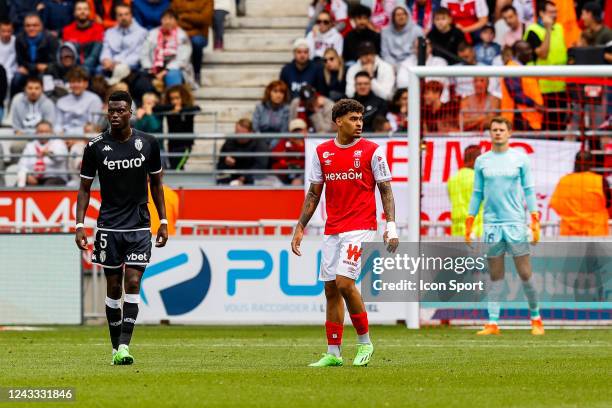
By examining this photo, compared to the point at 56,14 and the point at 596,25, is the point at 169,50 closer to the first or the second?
the point at 56,14

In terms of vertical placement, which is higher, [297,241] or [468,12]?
[468,12]

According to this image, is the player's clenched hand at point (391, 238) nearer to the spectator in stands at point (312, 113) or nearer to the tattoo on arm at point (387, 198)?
the tattoo on arm at point (387, 198)

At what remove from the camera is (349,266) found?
12.5 metres

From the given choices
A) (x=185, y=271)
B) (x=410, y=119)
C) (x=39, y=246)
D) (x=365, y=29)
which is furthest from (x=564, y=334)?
(x=365, y=29)

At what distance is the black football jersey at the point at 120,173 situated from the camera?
13039 millimetres

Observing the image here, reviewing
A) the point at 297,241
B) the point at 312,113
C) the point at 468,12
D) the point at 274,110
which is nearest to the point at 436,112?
Answer: the point at 312,113

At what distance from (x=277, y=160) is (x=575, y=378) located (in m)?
12.5

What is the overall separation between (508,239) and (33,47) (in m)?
12.5

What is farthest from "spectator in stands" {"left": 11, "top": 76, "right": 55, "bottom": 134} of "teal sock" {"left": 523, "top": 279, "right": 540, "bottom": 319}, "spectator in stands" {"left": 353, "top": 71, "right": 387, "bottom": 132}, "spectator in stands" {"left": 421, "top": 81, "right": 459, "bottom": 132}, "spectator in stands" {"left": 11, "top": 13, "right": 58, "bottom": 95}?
"teal sock" {"left": 523, "top": 279, "right": 540, "bottom": 319}

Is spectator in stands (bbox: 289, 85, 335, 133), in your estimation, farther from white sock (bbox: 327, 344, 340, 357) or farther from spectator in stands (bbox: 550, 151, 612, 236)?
white sock (bbox: 327, 344, 340, 357)

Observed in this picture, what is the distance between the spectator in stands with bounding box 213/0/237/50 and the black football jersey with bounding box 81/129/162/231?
596 inches

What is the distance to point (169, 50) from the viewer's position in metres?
26.4

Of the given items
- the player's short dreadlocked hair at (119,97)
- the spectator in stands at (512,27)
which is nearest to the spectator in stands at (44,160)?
the spectator in stands at (512,27)

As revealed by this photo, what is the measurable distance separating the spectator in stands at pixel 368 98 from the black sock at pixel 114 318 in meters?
11.0
